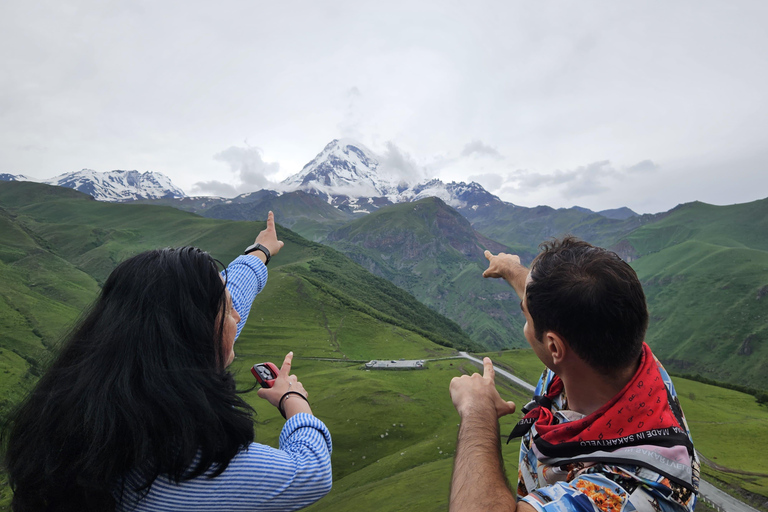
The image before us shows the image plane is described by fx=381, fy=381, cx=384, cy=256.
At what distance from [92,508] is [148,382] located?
2.90 ft

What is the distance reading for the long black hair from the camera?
101 inches

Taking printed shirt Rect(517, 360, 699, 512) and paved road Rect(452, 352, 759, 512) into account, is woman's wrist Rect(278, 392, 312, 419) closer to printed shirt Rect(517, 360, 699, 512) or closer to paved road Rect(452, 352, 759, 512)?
printed shirt Rect(517, 360, 699, 512)

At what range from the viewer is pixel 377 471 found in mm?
39062

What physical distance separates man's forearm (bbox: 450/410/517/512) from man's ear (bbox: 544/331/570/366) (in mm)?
832

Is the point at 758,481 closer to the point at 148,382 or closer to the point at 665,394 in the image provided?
the point at 665,394

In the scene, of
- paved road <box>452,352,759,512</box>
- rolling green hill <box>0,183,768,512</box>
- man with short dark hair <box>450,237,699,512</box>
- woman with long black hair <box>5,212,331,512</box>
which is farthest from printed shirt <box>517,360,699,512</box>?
paved road <box>452,352,759,512</box>

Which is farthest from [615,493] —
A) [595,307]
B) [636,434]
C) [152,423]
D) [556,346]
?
[152,423]

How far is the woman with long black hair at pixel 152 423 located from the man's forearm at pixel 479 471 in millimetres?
1108

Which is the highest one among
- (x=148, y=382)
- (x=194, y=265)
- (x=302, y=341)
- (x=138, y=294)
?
(x=194, y=265)

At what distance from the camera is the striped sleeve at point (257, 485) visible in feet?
8.95

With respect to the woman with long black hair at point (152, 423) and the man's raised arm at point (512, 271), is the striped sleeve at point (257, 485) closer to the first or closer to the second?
the woman with long black hair at point (152, 423)

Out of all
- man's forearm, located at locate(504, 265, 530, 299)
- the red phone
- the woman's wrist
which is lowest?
the woman's wrist

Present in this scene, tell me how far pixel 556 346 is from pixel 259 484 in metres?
2.59

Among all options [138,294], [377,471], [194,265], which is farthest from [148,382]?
[377,471]
